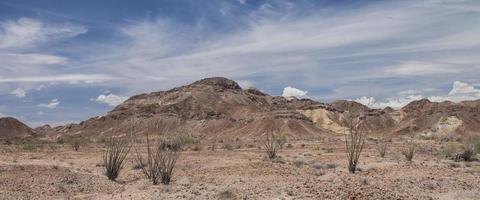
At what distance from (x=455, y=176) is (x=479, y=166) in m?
8.49

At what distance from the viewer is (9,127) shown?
126312 mm

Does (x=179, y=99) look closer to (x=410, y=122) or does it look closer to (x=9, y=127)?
(x=9, y=127)

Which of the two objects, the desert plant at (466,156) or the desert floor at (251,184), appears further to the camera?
the desert plant at (466,156)

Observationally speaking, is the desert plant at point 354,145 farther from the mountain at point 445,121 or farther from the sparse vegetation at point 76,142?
the mountain at point 445,121

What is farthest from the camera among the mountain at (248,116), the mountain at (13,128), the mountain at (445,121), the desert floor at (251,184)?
the mountain at (13,128)

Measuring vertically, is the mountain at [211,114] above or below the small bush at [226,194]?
above

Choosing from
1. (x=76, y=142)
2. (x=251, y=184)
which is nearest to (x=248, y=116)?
(x=76, y=142)

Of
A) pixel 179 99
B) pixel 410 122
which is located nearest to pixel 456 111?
pixel 410 122

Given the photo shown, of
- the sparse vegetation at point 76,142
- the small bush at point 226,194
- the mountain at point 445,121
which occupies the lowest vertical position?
the small bush at point 226,194

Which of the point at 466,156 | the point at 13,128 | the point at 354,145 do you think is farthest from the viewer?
the point at 13,128

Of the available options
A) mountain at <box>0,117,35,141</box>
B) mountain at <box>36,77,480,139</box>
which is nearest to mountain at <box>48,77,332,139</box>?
mountain at <box>36,77,480,139</box>

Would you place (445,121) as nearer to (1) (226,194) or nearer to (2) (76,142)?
(2) (76,142)

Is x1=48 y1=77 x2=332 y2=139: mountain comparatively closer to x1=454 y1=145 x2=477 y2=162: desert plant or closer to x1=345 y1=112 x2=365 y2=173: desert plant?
x1=454 y1=145 x2=477 y2=162: desert plant

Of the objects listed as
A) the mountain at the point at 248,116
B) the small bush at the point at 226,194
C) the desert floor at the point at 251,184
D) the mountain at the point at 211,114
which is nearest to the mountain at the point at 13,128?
the mountain at the point at 248,116
